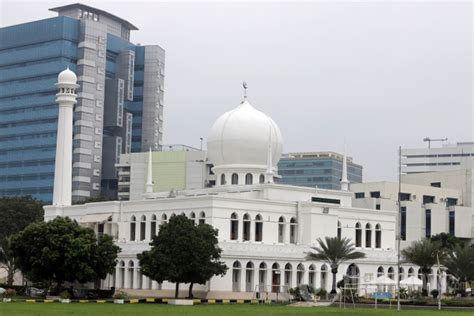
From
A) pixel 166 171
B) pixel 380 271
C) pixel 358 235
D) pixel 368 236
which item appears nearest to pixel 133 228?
pixel 358 235

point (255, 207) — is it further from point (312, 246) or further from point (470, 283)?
point (470, 283)

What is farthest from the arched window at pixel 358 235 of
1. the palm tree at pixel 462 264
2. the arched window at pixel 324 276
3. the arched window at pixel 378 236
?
the palm tree at pixel 462 264

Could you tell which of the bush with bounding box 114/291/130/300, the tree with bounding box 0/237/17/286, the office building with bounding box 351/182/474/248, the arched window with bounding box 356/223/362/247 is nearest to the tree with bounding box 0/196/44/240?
the tree with bounding box 0/237/17/286

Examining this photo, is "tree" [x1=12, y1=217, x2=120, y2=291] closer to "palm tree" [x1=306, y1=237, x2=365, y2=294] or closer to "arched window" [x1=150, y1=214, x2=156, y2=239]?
"arched window" [x1=150, y1=214, x2=156, y2=239]

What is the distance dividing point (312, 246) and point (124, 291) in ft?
55.6

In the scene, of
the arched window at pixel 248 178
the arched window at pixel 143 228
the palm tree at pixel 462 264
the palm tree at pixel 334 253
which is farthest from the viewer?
the arched window at pixel 248 178

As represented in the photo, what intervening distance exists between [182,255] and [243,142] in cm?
1952

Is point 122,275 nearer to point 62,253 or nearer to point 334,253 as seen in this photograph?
point 62,253

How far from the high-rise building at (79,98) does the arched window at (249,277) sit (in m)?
76.3

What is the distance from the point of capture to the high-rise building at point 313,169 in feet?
588

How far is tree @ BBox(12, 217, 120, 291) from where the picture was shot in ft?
266

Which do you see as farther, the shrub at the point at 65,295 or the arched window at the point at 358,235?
the arched window at the point at 358,235

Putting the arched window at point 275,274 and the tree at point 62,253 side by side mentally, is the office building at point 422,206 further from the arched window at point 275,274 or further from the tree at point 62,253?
the tree at point 62,253

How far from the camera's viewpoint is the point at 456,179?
143500 millimetres
